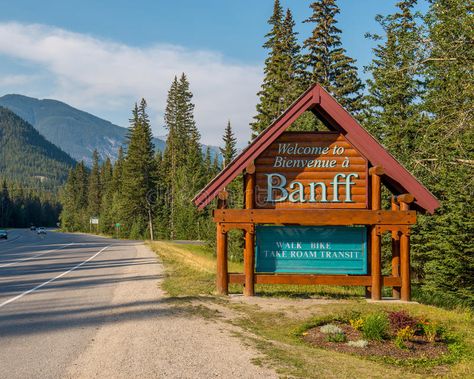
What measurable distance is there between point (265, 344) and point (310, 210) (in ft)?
16.8

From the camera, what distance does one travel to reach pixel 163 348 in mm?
7691

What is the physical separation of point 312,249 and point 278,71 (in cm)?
3152

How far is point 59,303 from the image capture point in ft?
40.1

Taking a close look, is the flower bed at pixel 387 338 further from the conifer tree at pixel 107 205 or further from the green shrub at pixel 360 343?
the conifer tree at pixel 107 205

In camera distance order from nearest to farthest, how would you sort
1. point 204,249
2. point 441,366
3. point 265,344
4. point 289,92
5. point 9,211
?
point 441,366 < point 265,344 < point 289,92 < point 204,249 < point 9,211

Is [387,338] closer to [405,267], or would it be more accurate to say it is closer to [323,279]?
[323,279]

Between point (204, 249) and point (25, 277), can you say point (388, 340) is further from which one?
point (204, 249)

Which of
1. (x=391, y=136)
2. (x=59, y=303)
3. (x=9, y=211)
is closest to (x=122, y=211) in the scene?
(x=391, y=136)

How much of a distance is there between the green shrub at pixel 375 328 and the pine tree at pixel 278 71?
3258cm

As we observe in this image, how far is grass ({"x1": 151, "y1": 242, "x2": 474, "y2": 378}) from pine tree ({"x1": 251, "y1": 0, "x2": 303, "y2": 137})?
90.2 feet

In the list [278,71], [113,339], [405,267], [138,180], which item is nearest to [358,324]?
[405,267]

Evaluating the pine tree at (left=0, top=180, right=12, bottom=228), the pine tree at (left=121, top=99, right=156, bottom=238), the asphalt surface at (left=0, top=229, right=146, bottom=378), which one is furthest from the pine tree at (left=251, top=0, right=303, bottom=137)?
the pine tree at (left=0, top=180, right=12, bottom=228)

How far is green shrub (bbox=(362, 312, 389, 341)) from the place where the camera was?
28.1 feet

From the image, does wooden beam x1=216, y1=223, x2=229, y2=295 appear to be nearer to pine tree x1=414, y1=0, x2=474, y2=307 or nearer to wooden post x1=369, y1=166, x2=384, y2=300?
wooden post x1=369, y1=166, x2=384, y2=300
